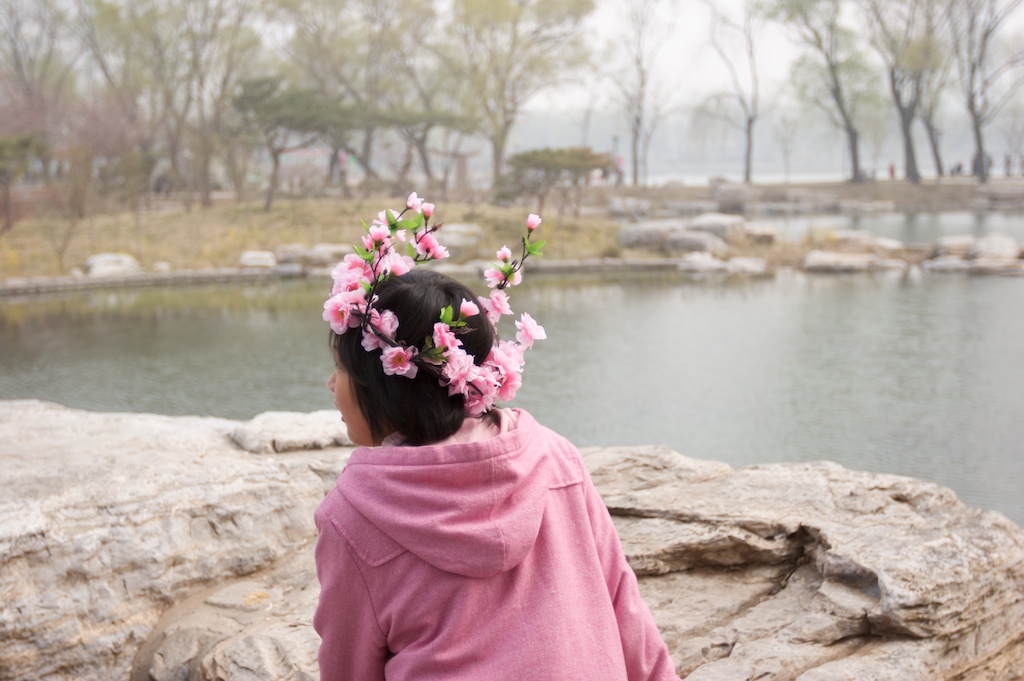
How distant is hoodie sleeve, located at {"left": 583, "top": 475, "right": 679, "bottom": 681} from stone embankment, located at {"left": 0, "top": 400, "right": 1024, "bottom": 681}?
1.77 feet

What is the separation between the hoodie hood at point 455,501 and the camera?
3.47 ft

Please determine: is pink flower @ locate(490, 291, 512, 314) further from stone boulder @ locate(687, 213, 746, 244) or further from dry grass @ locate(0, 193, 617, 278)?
stone boulder @ locate(687, 213, 746, 244)

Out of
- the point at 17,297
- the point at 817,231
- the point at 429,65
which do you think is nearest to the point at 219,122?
the point at 429,65

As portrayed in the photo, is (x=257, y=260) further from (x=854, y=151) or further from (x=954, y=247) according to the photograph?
(x=854, y=151)

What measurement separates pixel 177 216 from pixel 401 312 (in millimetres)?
16608

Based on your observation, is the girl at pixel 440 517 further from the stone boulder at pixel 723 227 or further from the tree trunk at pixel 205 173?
the tree trunk at pixel 205 173

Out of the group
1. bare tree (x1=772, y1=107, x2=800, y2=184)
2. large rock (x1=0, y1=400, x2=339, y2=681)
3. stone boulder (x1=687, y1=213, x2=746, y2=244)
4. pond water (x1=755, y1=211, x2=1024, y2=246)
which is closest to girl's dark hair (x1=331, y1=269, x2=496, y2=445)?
large rock (x1=0, y1=400, x2=339, y2=681)

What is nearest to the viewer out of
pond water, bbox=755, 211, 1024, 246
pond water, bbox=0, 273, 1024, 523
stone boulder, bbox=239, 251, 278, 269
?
pond water, bbox=0, 273, 1024, 523

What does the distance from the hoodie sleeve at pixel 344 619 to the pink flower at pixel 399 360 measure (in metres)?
0.21

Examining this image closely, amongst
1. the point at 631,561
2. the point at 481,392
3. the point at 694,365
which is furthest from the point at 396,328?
the point at 694,365

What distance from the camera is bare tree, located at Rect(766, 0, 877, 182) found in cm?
2658

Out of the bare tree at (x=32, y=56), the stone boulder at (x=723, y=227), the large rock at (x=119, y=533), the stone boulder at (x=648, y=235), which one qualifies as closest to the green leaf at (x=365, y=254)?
the large rock at (x=119, y=533)

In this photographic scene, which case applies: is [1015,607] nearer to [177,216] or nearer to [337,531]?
[337,531]

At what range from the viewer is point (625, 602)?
1252mm
